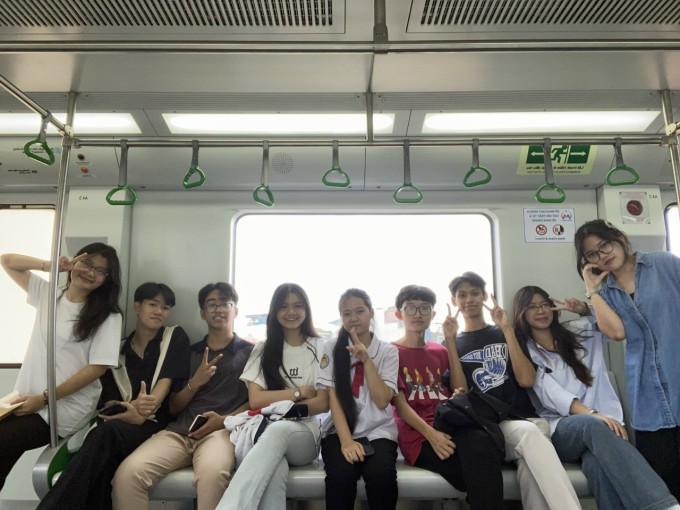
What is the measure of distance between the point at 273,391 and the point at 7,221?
8.81ft

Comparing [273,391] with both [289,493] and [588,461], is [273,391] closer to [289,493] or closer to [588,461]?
[289,493]

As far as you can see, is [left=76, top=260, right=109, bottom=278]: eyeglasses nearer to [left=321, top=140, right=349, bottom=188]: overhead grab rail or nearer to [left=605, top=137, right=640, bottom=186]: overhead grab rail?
[left=321, top=140, right=349, bottom=188]: overhead grab rail

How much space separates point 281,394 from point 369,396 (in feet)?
1.85

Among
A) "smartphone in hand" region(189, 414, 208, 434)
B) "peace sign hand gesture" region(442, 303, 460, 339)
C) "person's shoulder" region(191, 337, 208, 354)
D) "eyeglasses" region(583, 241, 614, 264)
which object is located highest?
"eyeglasses" region(583, 241, 614, 264)

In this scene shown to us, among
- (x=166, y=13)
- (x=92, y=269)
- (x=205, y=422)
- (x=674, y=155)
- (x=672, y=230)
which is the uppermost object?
(x=166, y=13)

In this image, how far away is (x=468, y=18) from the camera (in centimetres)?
222

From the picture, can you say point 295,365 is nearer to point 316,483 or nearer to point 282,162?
point 316,483

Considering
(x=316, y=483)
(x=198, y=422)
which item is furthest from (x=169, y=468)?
(x=316, y=483)

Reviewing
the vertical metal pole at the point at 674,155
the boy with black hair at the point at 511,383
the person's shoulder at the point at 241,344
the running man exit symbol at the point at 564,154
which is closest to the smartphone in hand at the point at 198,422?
the person's shoulder at the point at 241,344

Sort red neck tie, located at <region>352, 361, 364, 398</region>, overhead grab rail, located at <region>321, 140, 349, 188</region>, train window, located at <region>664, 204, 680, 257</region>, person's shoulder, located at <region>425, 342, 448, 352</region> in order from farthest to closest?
train window, located at <region>664, 204, 680, 257</region>, person's shoulder, located at <region>425, 342, 448, 352</region>, red neck tie, located at <region>352, 361, 364, 398</region>, overhead grab rail, located at <region>321, 140, 349, 188</region>

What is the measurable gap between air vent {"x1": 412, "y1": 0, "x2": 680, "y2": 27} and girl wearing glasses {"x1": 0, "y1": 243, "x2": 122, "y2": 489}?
2.52 metres

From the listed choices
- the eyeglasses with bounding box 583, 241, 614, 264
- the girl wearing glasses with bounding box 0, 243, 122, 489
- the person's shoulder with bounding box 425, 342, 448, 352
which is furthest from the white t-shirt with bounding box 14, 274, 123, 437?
the eyeglasses with bounding box 583, 241, 614, 264

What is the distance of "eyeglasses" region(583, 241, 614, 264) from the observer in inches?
118

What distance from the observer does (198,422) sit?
3055 millimetres
